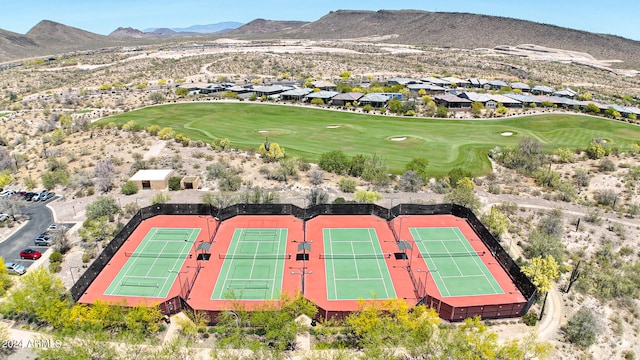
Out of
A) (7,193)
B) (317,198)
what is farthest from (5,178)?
(317,198)

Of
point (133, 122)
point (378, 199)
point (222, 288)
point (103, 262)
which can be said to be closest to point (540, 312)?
point (378, 199)

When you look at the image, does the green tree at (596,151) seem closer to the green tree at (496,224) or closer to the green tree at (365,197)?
the green tree at (496,224)

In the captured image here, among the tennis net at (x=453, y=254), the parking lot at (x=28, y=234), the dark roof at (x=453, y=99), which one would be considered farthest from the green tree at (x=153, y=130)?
the dark roof at (x=453, y=99)

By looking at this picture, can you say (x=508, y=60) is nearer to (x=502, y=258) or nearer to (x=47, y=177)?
(x=502, y=258)

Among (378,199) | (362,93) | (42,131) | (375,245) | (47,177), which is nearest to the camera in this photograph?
(375,245)

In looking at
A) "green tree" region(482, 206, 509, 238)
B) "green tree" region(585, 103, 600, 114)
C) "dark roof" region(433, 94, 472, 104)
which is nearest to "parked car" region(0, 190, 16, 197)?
"green tree" region(482, 206, 509, 238)

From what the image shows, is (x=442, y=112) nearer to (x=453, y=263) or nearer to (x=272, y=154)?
(x=272, y=154)
